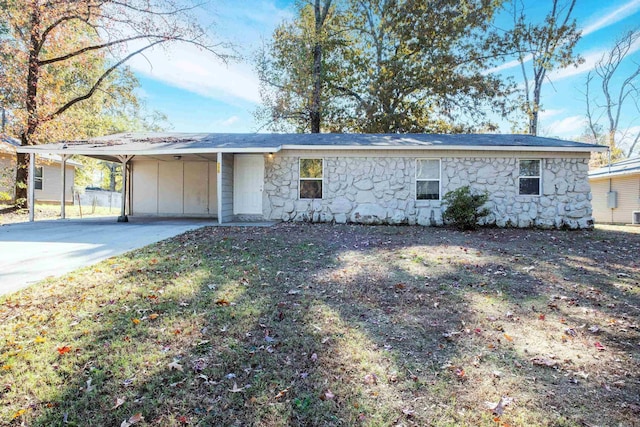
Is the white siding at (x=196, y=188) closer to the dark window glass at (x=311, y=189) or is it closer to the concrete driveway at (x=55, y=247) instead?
the dark window glass at (x=311, y=189)

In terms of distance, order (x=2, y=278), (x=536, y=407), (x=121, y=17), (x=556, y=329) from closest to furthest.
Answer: (x=536, y=407), (x=556, y=329), (x=2, y=278), (x=121, y=17)

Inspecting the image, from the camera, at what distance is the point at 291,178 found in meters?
11.1

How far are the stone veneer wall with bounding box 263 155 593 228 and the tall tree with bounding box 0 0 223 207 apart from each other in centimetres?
845

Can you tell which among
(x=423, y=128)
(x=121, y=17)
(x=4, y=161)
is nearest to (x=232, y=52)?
(x=121, y=17)

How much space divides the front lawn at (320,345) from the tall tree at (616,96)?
2644 centimetres

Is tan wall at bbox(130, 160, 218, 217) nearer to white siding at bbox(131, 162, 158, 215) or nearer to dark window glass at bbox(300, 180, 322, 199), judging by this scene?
white siding at bbox(131, 162, 158, 215)

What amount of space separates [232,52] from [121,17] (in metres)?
4.42

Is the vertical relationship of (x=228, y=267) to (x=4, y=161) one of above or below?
below

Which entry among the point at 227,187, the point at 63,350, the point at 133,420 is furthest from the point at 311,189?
the point at 133,420

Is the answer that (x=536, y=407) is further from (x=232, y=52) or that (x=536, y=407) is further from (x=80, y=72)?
(x=80, y=72)

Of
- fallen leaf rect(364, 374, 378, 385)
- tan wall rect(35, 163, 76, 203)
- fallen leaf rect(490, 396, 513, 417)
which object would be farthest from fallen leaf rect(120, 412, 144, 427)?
tan wall rect(35, 163, 76, 203)

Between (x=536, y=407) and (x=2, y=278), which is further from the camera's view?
(x=2, y=278)

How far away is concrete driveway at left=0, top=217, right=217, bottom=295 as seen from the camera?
4.57m

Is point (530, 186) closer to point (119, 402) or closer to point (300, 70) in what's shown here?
point (119, 402)
